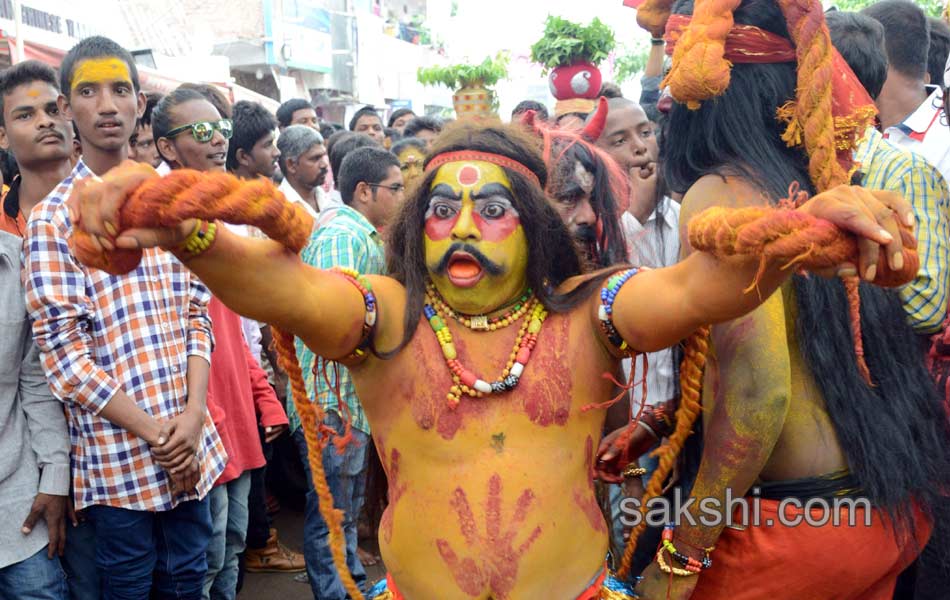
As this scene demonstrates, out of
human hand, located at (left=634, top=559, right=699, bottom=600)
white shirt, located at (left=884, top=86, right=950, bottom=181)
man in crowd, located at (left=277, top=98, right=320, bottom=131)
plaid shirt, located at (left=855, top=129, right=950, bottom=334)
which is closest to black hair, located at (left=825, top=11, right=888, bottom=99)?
plaid shirt, located at (left=855, top=129, right=950, bottom=334)

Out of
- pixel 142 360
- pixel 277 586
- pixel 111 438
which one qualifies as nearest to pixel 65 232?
pixel 142 360

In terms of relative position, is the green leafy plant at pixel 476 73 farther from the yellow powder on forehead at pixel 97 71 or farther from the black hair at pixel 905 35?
the yellow powder on forehead at pixel 97 71

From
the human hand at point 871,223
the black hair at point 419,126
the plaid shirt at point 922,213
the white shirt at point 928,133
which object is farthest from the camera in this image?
the black hair at point 419,126

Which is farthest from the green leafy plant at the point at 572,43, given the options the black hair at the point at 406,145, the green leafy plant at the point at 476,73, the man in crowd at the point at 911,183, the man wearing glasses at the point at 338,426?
the man in crowd at the point at 911,183

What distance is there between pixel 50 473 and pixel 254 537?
85.3 inches

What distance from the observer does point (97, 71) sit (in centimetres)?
328

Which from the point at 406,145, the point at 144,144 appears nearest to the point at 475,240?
the point at 144,144

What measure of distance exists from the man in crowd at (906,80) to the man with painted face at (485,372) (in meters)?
2.48

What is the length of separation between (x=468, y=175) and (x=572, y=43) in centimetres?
419

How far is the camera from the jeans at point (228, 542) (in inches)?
133

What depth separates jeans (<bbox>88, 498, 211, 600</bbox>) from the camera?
2.88m

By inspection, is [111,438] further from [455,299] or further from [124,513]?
[455,299]

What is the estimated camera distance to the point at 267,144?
5332 mm

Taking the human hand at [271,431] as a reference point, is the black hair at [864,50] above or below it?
above
